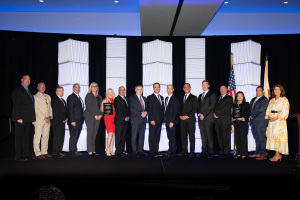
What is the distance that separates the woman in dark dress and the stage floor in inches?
17.5

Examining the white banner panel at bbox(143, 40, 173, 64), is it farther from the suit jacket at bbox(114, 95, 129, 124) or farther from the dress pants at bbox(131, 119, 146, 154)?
the dress pants at bbox(131, 119, 146, 154)

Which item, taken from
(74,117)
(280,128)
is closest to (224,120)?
(280,128)

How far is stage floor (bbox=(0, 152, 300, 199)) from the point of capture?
294 centimetres

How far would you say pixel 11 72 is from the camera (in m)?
5.91

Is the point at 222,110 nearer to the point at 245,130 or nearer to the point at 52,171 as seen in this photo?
the point at 245,130

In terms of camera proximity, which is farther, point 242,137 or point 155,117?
point 155,117

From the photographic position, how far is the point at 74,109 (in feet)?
17.7

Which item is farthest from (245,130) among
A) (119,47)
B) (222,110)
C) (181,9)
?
(119,47)

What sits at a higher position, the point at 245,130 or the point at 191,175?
the point at 245,130

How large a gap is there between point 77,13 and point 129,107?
8.32 feet

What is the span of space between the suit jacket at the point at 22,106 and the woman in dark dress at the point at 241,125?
413 centimetres

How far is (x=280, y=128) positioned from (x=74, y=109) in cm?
409

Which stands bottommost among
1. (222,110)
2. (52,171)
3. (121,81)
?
(52,171)

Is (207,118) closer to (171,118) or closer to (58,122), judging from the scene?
(171,118)
